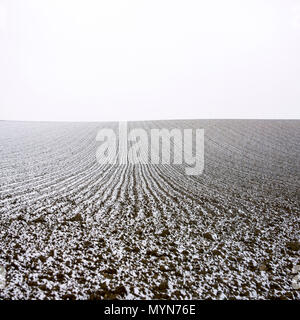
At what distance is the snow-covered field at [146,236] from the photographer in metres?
3.56

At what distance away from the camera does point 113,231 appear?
5.21m

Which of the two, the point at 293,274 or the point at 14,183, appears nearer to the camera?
the point at 293,274

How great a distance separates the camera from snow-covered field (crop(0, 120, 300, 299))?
11.7 feet

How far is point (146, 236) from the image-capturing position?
16.7 ft

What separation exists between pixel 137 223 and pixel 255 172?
9248mm

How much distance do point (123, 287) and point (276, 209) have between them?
5804mm

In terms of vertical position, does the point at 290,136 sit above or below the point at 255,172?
above

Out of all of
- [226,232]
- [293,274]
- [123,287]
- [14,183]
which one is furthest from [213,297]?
[14,183]

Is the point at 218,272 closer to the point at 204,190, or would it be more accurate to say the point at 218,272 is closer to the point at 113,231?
the point at 113,231

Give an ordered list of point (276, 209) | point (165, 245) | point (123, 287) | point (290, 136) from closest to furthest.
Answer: point (123, 287) < point (165, 245) < point (276, 209) < point (290, 136)

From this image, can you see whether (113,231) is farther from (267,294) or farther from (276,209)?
(276,209)
